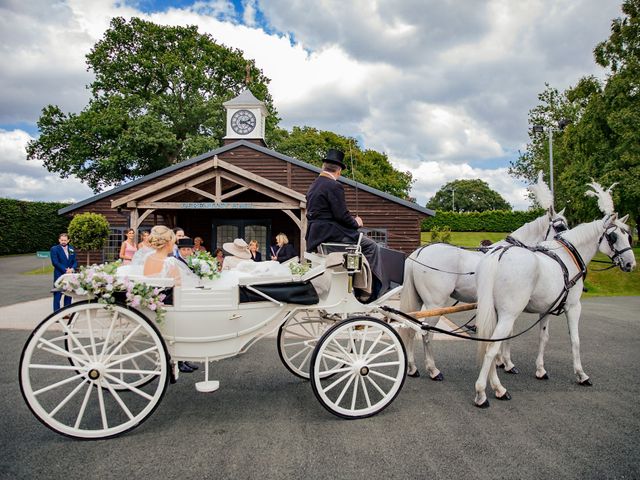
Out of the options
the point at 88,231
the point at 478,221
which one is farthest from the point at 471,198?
the point at 88,231

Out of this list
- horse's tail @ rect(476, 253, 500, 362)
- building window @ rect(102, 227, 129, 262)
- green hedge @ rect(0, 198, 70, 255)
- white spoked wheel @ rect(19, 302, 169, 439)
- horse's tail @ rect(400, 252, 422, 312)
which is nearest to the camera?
white spoked wheel @ rect(19, 302, 169, 439)

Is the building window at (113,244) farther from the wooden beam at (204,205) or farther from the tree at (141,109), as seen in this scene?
the tree at (141,109)

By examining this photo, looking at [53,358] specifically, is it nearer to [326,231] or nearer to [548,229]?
[326,231]

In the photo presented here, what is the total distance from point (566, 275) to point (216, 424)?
14.3 ft

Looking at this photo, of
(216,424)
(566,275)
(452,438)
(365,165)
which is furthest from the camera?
(365,165)

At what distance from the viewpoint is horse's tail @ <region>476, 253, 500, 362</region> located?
4.70m

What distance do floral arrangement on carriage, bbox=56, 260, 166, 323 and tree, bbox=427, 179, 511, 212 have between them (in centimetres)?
9881

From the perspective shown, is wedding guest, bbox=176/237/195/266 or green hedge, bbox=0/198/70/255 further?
green hedge, bbox=0/198/70/255

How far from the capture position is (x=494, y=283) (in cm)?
488

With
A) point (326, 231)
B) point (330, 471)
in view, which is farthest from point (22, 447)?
point (326, 231)

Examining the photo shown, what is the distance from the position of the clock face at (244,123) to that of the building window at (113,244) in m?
7.34

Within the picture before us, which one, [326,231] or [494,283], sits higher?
[326,231]

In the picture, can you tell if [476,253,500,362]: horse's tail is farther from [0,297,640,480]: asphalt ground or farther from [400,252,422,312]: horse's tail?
[400,252,422,312]: horse's tail

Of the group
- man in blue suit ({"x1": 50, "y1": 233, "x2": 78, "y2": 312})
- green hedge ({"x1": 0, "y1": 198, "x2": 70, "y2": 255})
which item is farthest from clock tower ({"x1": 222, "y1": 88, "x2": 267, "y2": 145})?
green hedge ({"x1": 0, "y1": 198, "x2": 70, "y2": 255})
